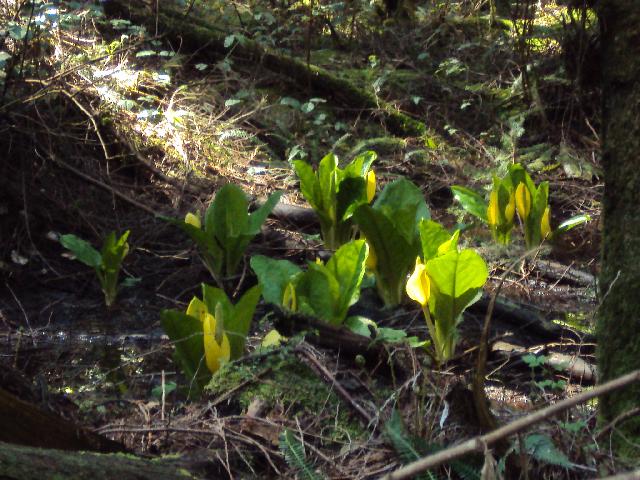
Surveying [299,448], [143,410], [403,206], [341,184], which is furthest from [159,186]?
[299,448]

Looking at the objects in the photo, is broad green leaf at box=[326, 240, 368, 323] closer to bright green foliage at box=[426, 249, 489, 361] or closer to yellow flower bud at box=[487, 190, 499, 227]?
bright green foliage at box=[426, 249, 489, 361]

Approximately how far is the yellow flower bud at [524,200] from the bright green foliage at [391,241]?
2.85 feet

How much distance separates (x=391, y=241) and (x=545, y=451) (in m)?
1.85

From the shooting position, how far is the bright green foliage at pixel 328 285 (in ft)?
8.91

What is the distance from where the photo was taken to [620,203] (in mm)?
1925

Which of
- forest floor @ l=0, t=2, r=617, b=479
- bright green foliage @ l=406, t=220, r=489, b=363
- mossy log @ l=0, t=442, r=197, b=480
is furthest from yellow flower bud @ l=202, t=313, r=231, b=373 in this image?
mossy log @ l=0, t=442, r=197, b=480

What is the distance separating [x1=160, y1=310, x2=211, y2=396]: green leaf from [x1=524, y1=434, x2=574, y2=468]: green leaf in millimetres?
1090

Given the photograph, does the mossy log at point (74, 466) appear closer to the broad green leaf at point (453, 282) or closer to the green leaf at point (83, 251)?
the broad green leaf at point (453, 282)

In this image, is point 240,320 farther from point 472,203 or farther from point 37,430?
point 472,203

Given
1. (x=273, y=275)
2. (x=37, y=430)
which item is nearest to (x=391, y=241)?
(x=273, y=275)

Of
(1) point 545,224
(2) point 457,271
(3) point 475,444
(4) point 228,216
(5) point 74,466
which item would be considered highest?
(3) point 475,444

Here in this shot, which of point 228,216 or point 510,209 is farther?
point 510,209

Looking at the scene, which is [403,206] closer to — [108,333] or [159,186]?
[108,333]

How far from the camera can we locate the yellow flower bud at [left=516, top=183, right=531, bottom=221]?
4.14 m
